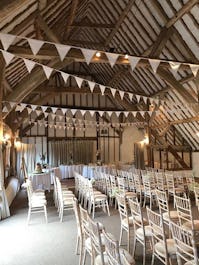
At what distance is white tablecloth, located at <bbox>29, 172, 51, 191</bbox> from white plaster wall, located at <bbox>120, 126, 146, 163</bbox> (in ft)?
28.4

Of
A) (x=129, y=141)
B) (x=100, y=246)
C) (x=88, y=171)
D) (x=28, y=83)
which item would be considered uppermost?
(x=28, y=83)

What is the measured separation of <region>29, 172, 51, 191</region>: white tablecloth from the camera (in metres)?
10.3

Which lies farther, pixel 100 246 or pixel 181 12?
pixel 181 12

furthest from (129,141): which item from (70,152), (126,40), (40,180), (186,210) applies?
(186,210)

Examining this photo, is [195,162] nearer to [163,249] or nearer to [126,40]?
[126,40]

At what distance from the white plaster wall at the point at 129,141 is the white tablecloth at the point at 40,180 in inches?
341

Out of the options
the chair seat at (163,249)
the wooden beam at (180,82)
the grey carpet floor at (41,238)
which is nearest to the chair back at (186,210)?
the chair seat at (163,249)

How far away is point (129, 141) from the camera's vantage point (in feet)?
61.8

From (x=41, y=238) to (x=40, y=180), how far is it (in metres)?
5.08

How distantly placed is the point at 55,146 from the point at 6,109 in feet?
29.3

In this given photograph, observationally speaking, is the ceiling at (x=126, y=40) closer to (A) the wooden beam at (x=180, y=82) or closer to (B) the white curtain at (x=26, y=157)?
(A) the wooden beam at (x=180, y=82)

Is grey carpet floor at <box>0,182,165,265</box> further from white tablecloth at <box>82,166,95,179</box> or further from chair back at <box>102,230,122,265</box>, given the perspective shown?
white tablecloth at <box>82,166,95,179</box>

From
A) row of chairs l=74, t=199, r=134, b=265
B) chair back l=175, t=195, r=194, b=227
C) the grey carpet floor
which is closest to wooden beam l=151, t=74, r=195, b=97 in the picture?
the grey carpet floor

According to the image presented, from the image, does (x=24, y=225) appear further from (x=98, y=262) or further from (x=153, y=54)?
(x=153, y=54)
